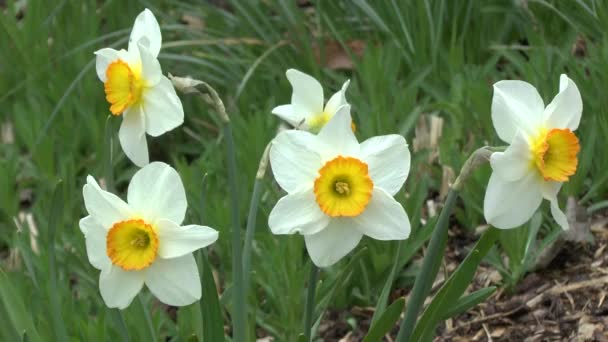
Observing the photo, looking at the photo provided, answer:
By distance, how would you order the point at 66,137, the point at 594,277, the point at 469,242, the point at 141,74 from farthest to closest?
the point at 66,137 < the point at 469,242 < the point at 594,277 < the point at 141,74

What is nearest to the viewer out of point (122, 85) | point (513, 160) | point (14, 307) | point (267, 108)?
point (513, 160)

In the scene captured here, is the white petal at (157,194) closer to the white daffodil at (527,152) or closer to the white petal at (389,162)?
the white petal at (389,162)

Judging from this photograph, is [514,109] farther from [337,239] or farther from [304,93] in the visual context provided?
[304,93]

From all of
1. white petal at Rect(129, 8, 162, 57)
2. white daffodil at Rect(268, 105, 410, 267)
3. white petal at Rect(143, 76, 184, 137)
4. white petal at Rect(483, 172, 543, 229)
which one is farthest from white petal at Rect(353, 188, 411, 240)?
white petal at Rect(129, 8, 162, 57)

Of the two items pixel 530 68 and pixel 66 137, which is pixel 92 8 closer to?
pixel 66 137

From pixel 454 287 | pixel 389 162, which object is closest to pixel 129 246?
pixel 389 162

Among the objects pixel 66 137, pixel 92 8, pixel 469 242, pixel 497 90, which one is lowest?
pixel 469 242

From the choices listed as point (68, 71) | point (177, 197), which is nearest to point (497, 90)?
point (177, 197)
